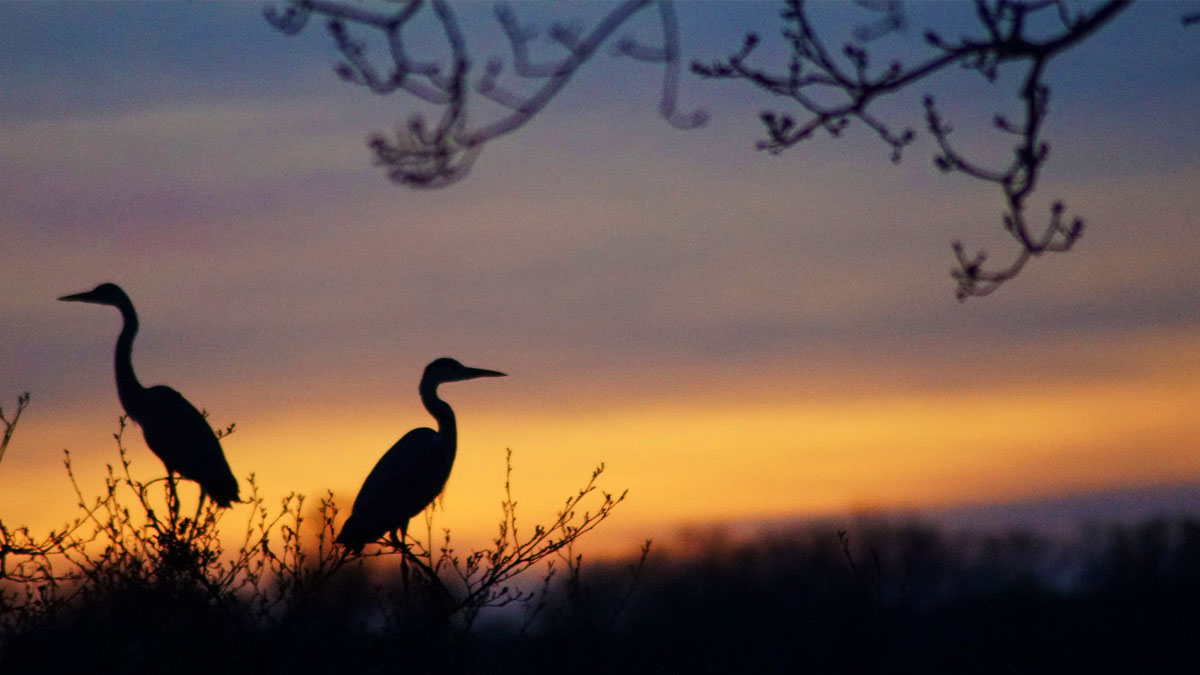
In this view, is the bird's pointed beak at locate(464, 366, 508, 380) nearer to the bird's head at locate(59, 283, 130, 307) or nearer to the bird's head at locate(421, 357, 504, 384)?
the bird's head at locate(421, 357, 504, 384)

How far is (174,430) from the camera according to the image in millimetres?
10219

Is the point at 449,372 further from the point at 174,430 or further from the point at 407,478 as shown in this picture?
the point at 174,430

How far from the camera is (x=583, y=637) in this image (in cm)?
849

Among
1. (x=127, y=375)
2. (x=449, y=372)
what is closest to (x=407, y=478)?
(x=449, y=372)

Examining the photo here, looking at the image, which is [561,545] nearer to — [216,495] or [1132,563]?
[216,495]

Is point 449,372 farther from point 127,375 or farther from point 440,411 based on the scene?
point 127,375

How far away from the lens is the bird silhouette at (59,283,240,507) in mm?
10000

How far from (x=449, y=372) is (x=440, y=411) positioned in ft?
1.16

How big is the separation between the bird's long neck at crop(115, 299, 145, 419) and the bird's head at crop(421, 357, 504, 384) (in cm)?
214

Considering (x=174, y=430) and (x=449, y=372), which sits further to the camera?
(x=449, y=372)

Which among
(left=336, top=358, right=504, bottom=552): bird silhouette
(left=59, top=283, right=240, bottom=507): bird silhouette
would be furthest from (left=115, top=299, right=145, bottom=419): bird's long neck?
(left=336, top=358, right=504, bottom=552): bird silhouette

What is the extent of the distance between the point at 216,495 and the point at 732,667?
437cm

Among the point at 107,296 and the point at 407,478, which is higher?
the point at 107,296

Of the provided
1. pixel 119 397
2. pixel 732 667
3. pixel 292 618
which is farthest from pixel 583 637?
pixel 119 397
